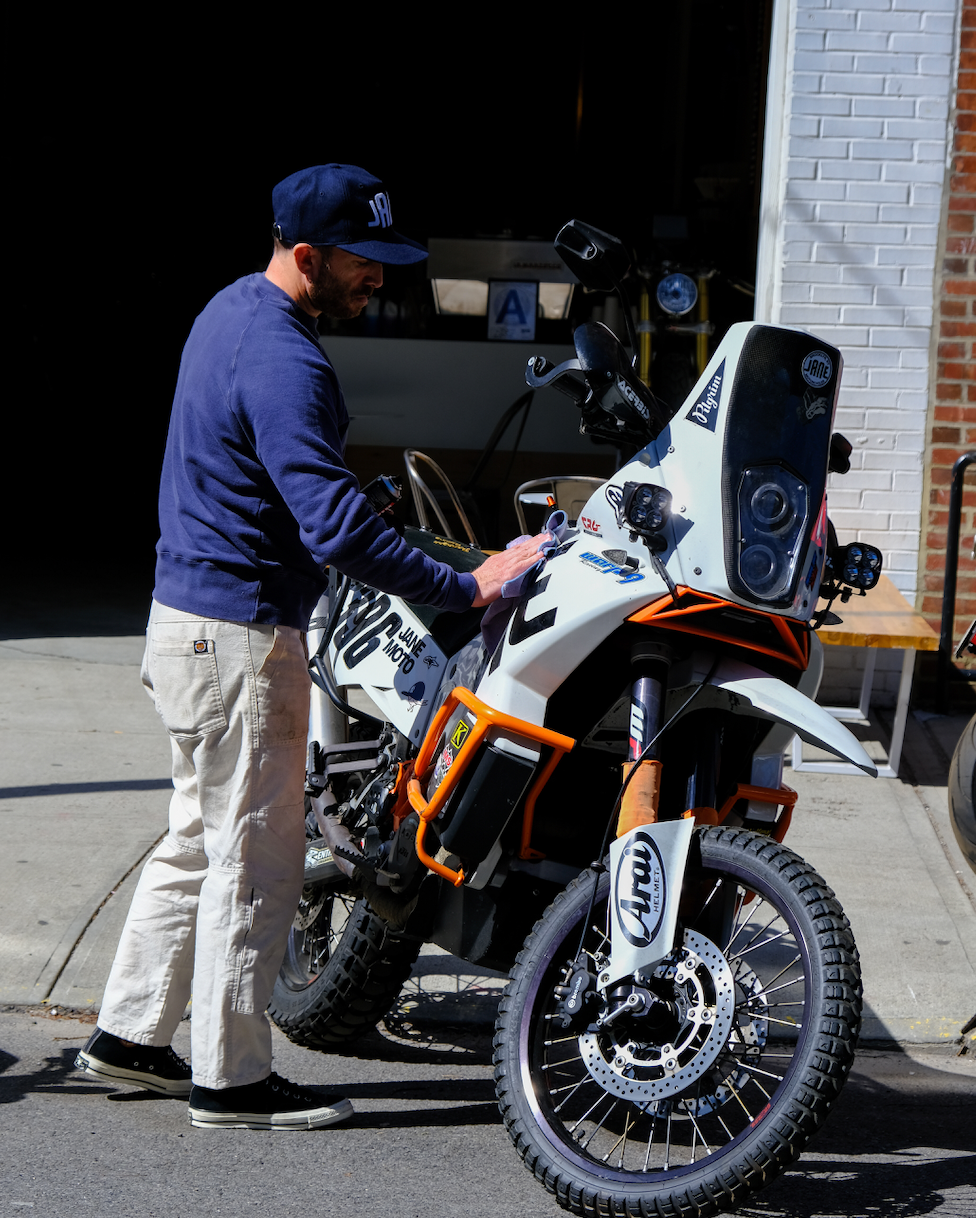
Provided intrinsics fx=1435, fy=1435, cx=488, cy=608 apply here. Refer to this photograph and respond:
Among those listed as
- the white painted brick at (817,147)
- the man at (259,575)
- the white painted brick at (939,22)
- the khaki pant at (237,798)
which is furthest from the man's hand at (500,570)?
the white painted brick at (939,22)

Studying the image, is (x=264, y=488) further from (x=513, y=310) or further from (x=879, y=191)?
(x=513, y=310)

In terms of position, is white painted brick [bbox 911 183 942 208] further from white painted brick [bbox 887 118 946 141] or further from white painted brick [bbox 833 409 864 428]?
white painted brick [bbox 833 409 864 428]

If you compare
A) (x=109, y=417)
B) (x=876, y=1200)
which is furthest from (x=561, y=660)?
(x=109, y=417)

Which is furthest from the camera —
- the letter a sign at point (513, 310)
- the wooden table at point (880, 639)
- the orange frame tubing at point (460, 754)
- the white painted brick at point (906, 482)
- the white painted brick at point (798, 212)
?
the letter a sign at point (513, 310)

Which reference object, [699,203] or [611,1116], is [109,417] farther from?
[611,1116]

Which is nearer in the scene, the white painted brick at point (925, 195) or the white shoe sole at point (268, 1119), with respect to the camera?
the white shoe sole at point (268, 1119)

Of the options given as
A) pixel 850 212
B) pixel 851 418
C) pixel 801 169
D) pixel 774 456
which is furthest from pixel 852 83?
pixel 774 456

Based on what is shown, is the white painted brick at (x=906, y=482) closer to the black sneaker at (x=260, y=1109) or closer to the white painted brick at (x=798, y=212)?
the white painted brick at (x=798, y=212)

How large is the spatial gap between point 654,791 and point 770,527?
53 cm

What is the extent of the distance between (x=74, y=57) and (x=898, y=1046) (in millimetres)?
14575

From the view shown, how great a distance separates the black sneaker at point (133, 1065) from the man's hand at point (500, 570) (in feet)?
4.13

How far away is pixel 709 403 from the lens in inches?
105

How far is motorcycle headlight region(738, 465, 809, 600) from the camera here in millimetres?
2613

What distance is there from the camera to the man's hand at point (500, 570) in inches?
113
